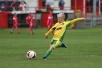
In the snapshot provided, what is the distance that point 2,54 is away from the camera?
1980cm

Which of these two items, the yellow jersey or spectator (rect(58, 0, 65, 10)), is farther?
spectator (rect(58, 0, 65, 10))

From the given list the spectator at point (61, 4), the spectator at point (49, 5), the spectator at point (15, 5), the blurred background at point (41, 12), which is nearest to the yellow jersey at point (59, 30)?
the blurred background at point (41, 12)

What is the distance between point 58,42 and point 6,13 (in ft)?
94.0

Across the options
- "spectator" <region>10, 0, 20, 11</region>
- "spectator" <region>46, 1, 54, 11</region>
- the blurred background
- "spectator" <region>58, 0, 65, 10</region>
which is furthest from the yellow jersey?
"spectator" <region>58, 0, 65, 10</region>

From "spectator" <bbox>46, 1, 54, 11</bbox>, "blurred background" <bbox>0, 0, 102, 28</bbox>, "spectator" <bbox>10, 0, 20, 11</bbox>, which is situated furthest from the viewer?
"spectator" <bbox>46, 1, 54, 11</bbox>

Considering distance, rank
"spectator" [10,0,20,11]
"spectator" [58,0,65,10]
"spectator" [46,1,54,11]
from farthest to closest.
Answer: "spectator" [58,0,65,10]
"spectator" [46,1,54,11]
"spectator" [10,0,20,11]

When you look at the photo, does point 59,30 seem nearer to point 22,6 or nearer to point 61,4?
point 22,6

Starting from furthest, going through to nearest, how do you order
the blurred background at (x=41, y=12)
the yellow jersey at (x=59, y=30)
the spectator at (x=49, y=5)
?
the spectator at (x=49, y=5) → the blurred background at (x=41, y=12) → the yellow jersey at (x=59, y=30)

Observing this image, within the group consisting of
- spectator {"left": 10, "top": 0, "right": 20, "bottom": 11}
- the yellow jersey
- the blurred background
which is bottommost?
the blurred background

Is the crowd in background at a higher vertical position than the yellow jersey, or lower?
lower

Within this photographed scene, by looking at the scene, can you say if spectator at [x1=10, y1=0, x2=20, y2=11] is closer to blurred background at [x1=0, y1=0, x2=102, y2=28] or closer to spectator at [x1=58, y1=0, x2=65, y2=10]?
blurred background at [x1=0, y1=0, x2=102, y2=28]

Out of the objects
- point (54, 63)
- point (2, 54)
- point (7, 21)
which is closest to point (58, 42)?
point (54, 63)

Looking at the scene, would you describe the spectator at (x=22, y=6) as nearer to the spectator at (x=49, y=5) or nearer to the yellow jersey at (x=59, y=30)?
→ the spectator at (x=49, y=5)

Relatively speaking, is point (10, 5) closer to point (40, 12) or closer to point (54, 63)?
point (40, 12)
